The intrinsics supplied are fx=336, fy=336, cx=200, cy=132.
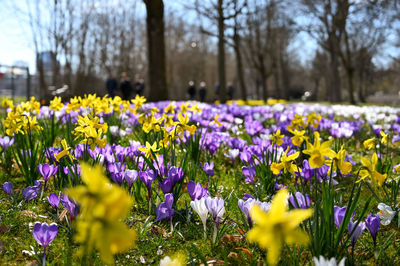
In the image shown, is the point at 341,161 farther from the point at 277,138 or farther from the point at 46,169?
the point at 46,169

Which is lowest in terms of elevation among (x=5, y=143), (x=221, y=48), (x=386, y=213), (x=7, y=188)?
(x=386, y=213)

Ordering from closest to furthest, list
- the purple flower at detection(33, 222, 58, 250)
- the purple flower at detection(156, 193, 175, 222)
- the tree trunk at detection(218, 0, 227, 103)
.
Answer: the purple flower at detection(33, 222, 58, 250), the purple flower at detection(156, 193, 175, 222), the tree trunk at detection(218, 0, 227, 103)

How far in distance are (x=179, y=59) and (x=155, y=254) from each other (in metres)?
39.9

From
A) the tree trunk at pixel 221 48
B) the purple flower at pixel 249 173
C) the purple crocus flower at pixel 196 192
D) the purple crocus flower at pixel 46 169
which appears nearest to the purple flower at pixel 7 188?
the purple crocus flower at pixel 46 169

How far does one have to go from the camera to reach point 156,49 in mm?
10297

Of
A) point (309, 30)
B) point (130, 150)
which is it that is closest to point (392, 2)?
point (309, 30)

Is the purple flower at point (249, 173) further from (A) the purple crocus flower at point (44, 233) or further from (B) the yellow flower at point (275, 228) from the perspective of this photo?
(B) the yellow flower at point (275, 228)

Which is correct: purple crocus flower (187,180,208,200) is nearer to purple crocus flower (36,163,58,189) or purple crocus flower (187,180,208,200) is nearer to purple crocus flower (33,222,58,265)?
purple crocus flower (33,222,58,265)

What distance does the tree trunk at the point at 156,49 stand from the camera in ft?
32.7

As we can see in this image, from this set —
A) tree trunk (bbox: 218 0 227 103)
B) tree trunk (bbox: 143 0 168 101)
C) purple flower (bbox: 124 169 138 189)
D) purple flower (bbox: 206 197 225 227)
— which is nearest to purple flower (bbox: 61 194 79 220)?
purple flower (bbox: 124 169 138 189)

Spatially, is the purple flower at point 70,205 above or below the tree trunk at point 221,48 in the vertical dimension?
below

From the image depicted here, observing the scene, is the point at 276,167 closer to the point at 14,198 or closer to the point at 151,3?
the point at 14,198

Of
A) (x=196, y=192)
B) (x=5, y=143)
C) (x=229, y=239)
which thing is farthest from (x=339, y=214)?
(x=5, y=143)

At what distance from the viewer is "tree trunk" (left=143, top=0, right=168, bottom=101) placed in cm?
995
